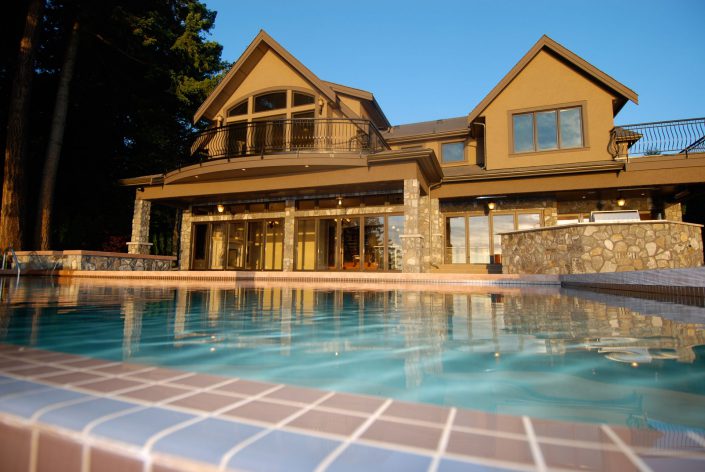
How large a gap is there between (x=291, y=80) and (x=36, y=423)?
14.4 meters

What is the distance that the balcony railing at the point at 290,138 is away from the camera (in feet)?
40.1

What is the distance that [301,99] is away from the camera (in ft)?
44.9

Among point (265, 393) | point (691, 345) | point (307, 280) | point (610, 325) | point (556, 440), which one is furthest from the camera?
point (307, 280)

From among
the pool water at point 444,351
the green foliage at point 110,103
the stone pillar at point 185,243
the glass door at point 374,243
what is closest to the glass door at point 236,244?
the stone pillar at point 185,243

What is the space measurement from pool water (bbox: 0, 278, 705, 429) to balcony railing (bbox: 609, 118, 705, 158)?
1046 cm

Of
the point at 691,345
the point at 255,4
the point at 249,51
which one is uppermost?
the point at 255,4

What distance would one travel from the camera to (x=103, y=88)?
1755 cm

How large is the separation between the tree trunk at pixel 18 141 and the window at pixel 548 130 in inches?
688

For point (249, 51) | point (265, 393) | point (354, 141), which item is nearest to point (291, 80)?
point (249, 51)

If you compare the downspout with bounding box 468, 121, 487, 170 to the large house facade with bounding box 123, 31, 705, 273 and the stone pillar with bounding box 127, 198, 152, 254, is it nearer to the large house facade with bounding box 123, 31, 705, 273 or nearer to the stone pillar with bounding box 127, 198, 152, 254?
the large house facade with bounding box 123, 31, 705, 273

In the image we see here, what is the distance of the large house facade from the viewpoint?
11375 mm

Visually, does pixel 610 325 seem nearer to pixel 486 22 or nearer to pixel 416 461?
pixel 416 461

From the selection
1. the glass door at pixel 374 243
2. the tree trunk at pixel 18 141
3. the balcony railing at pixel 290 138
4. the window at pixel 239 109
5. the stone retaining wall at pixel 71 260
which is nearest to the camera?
the stone retaining wall at pixel 71 260

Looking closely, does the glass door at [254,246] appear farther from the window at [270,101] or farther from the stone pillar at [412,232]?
the stone pillar at [412,232]
